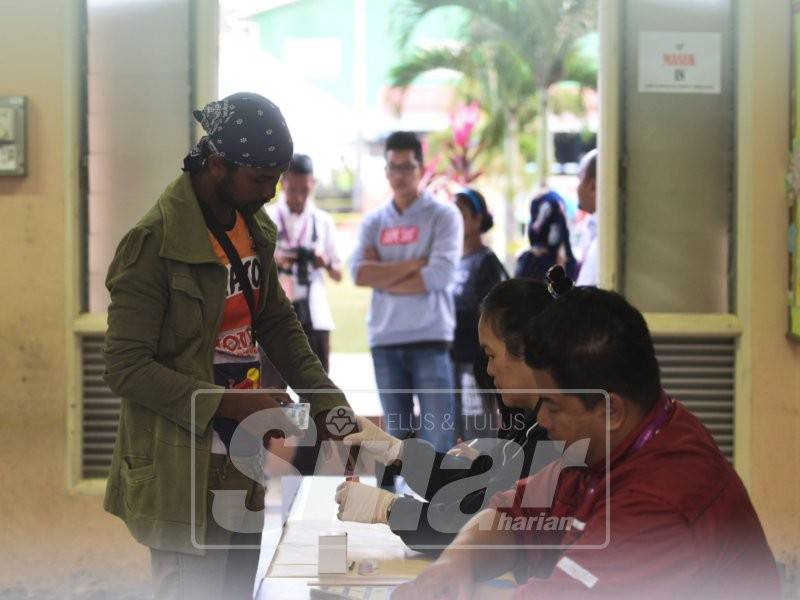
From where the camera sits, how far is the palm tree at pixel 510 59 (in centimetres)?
1311

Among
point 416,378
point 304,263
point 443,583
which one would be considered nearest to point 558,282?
point 443,583

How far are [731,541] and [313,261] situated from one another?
4334mm

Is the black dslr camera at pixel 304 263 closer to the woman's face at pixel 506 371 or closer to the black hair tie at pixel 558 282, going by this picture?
the woman's face at pixel 506 371

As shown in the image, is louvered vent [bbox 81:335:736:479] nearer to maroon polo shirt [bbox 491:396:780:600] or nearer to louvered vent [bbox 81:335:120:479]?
louvered vent [bbox 81:335:120:479]

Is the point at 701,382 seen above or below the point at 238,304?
below

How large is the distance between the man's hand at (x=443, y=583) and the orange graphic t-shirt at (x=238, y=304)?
2.52ft

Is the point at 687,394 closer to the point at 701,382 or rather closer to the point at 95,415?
the point at 701,382

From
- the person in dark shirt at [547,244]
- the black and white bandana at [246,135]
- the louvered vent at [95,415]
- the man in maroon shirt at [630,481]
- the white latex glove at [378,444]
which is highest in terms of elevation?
the black and white bandana at [246,135]

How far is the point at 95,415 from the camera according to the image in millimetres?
4199

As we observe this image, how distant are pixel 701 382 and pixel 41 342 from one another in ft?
8.10

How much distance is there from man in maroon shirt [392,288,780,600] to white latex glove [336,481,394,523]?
0.47 metres

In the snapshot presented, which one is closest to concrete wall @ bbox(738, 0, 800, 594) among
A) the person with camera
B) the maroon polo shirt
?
the person with camera

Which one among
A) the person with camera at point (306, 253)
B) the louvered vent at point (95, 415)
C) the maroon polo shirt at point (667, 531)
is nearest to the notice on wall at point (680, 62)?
the person with camera at point (306, 253)

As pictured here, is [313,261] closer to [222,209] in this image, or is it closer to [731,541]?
[222,209]
